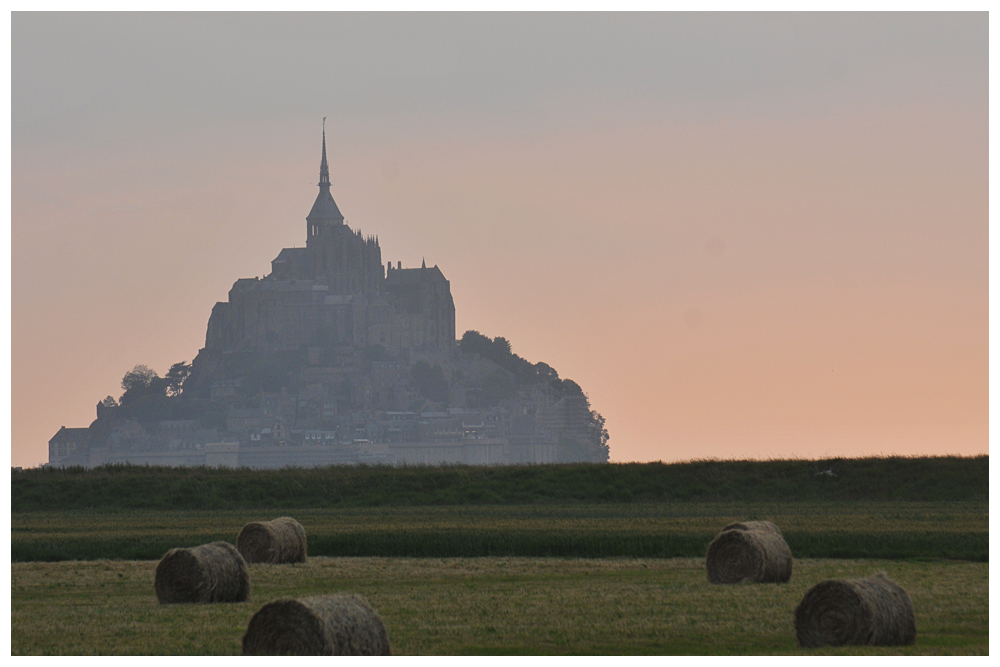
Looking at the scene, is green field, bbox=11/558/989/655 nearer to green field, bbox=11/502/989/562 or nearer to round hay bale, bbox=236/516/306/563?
round hay bale, bbox=236/516/306/563

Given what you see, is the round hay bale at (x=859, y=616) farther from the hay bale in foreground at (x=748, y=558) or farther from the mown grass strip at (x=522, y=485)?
the mown grass strip at (x=522, y=485)

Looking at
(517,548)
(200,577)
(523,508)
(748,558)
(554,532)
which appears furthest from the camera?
(523,508)

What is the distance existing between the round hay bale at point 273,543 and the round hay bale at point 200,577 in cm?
741

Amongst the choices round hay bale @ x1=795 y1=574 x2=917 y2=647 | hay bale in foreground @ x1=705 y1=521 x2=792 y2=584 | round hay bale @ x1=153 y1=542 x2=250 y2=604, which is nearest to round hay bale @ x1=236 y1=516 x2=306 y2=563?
round hay bale @ x1=153 y1=542 x2=250 y2=604

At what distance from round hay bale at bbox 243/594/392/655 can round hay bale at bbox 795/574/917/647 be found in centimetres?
560

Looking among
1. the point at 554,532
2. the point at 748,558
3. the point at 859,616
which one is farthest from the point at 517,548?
the point at 859,616

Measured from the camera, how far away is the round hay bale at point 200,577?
845 inches

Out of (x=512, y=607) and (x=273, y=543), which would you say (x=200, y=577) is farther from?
(x=273, y=543)

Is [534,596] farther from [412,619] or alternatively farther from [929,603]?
[929,603]

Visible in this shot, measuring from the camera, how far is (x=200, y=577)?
70.3 ft

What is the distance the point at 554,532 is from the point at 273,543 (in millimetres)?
7896

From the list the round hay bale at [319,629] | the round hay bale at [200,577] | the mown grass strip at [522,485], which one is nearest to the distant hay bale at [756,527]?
the round hay bale at [200,577]

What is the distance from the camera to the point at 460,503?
5222 centimetres

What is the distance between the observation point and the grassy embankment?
31891mm
